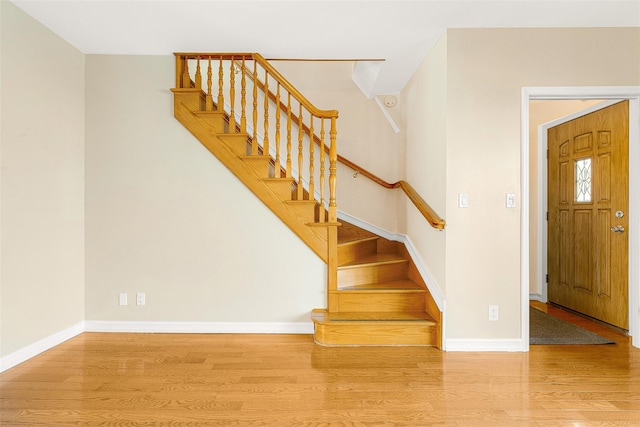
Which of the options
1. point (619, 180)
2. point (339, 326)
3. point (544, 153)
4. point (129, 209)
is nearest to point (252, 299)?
point (339, 326)

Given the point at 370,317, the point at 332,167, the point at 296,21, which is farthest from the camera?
the point at 332,167

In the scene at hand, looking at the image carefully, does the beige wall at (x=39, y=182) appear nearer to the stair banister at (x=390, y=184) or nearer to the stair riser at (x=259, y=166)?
the stair riser at (x=259, y=166)

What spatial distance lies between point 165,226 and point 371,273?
1871 millimetres

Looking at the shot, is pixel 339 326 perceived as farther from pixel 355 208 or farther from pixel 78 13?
pixel 78 13

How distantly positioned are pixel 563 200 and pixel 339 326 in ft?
9.76

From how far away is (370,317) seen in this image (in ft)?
9.79

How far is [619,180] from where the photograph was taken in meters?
3.26

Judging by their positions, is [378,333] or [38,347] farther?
[378,333]

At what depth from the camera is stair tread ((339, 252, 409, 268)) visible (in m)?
3.44

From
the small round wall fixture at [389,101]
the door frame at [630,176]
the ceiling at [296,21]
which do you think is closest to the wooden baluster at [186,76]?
the ceiling at [296,21]

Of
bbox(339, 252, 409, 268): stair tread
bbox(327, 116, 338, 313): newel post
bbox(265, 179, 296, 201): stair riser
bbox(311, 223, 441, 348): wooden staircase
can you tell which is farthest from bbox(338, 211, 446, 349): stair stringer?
bbox(265, 179, 296, 201): stair riser

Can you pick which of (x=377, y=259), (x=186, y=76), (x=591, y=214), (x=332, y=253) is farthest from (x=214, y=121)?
(x=591, y=214)

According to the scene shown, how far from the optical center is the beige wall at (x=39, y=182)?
98.3 inches

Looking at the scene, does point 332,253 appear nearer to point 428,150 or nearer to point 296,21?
point 428,150
